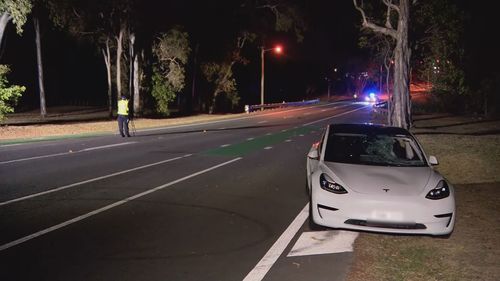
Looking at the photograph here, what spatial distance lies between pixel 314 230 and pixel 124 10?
33.0m

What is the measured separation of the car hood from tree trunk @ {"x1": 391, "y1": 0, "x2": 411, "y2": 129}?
17.9 meters

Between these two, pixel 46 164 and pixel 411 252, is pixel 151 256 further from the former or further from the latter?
pixel 46 164

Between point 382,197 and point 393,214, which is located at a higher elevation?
point 382,197

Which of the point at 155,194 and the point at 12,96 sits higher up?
the point at 12,96

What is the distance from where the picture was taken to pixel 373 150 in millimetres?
8680

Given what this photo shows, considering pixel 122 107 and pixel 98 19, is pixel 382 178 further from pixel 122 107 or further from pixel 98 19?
pixel 98 19

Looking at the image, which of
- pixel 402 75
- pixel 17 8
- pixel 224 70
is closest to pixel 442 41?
pixel 402 75

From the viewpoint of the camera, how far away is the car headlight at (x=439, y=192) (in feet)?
21.5

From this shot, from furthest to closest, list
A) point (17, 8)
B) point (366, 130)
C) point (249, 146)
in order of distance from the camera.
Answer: point (17, 8) → point (249, 146) → point (366, 130)

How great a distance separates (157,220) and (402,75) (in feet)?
65.5

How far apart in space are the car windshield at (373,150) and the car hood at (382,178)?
0.34 meters

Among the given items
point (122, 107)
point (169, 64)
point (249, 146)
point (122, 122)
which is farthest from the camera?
point (169, 64)

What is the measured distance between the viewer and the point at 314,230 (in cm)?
714

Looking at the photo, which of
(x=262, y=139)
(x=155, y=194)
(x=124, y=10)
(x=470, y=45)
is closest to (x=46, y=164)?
(x=155, y=194)
